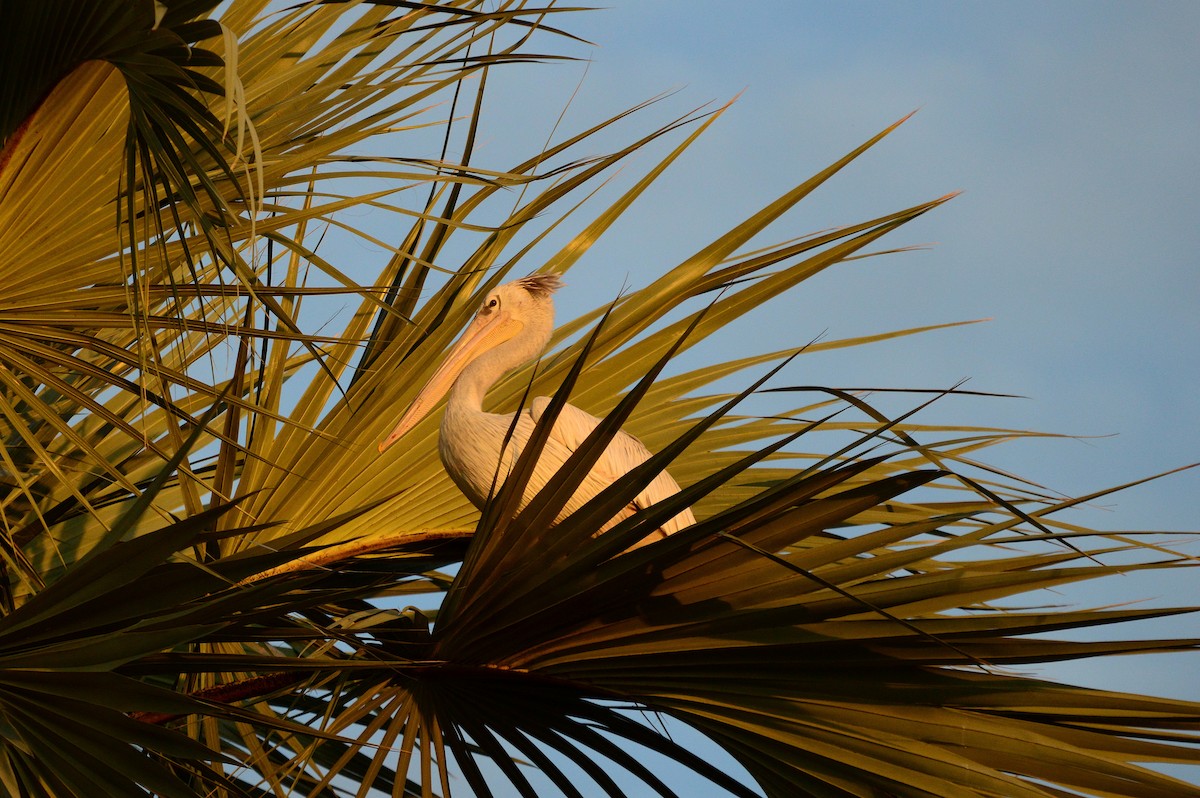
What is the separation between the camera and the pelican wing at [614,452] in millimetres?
2957

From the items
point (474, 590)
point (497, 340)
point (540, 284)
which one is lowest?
point (474, 590)

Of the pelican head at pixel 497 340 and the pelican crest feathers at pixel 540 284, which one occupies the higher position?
the pelican crest feathers at pixel 540 284

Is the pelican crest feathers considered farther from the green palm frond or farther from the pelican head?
the green palm frond

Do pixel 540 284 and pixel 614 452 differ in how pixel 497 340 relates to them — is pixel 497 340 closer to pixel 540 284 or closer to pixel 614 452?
pixel 540 284

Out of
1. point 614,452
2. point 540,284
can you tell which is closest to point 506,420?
point 614,452

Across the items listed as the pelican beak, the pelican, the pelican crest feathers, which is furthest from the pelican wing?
the pelican crest feathers

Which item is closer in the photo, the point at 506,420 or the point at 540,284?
the point at 506,420

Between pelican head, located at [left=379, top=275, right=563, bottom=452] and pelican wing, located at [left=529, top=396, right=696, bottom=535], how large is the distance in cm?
30

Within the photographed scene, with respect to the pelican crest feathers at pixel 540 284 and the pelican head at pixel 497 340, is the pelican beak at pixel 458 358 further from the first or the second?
the pelican crest feathers at pixel 540 284

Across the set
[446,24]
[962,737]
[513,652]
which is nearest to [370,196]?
[446,24]

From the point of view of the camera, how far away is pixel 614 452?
3.24 meters

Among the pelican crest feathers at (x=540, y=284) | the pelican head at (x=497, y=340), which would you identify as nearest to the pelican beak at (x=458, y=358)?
the pelican head at (x=497, y=340)

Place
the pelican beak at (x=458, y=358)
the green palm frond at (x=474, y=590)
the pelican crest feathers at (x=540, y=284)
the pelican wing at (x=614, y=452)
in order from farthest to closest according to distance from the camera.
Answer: the pelican crest feathers at (x=540, y=284) < the pelican beak at (x=458, y=358) < the pelican wing at (x=614, y=452) < the green palm frond at (x=474, y=590)

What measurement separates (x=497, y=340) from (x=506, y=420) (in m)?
0.60
